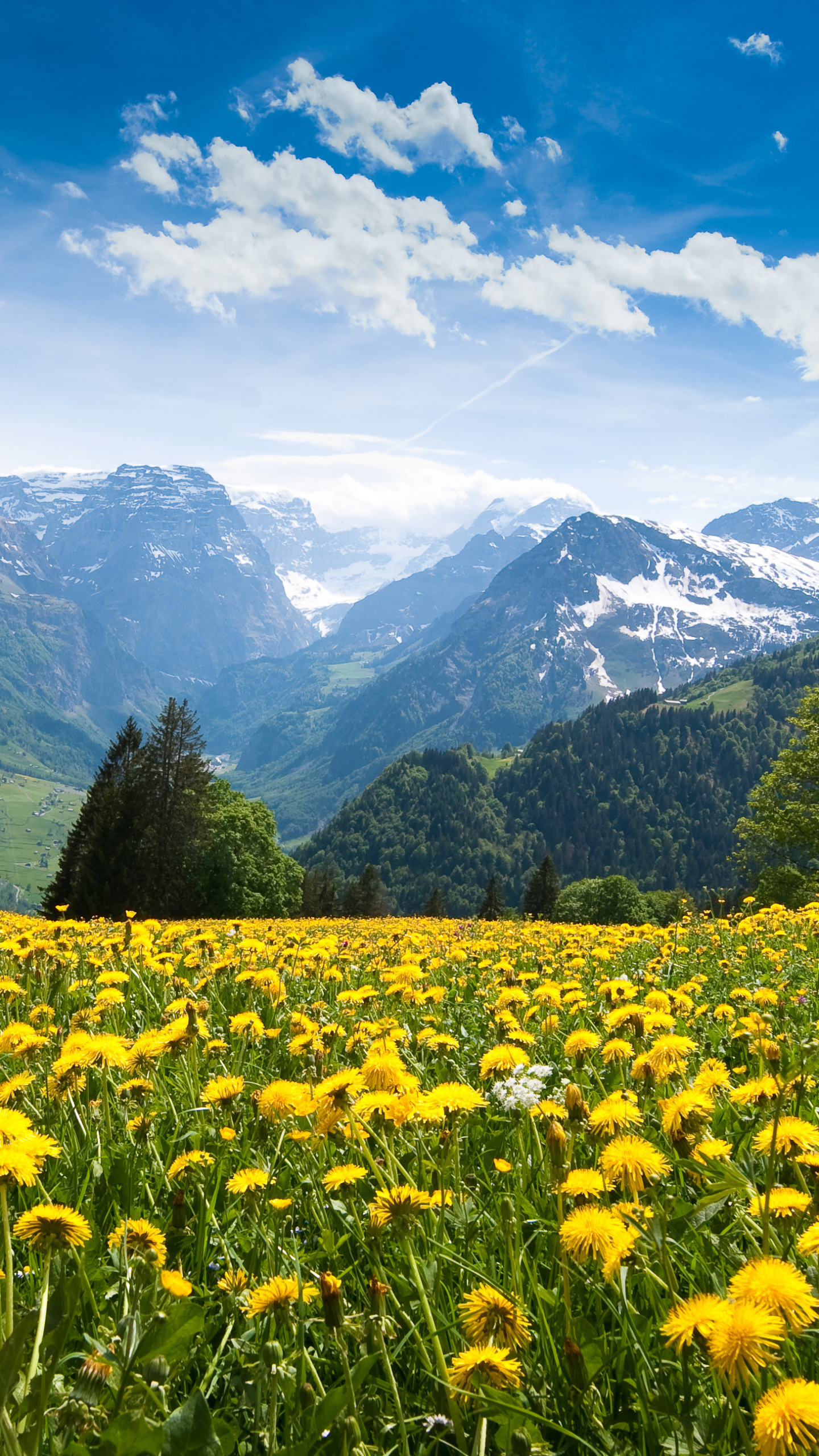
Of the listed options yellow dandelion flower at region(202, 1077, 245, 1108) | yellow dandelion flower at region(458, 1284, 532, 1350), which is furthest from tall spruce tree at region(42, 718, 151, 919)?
yellow dandelion flower at region(458, 1284, 532, 1350)

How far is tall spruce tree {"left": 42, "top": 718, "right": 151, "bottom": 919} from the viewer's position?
45500 mm

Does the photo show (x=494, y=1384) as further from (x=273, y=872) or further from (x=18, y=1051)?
(x=273, y=872)

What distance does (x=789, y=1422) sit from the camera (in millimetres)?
1116

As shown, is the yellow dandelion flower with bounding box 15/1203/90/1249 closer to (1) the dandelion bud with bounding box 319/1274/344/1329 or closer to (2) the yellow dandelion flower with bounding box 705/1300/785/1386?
(1) the dandelion bud with bounding box 319/1274/344/1329

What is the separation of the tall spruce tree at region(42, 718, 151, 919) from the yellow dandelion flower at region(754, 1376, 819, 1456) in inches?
1797

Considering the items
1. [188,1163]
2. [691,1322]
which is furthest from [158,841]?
[691,1322]

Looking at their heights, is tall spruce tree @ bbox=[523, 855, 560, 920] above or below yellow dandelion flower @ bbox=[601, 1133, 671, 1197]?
below

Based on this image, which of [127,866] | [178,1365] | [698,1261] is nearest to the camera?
[178,1365]

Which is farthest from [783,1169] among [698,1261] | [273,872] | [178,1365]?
[273,872]

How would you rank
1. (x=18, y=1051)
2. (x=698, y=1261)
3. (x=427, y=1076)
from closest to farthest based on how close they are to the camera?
(x=698, y=1261) < (x=18, y=1051) < (x=427, y=1076)

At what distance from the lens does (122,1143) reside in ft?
11.5

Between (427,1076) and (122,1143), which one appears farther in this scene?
(427,1076)

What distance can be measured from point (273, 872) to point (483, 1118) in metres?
60.3

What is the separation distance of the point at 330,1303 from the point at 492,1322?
0.36m
